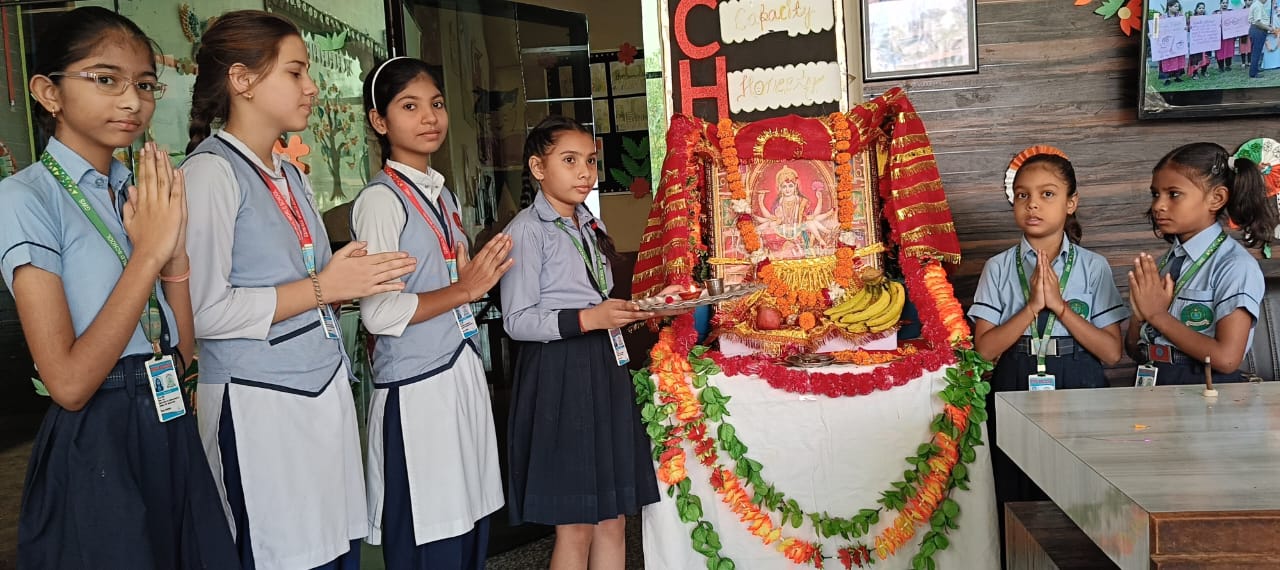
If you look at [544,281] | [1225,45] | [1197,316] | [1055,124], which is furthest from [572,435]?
[1225,45]

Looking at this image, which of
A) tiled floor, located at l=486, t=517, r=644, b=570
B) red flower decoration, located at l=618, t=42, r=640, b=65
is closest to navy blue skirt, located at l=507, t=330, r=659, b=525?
tiled floor, located at l=486, t=517, r=644, b=570

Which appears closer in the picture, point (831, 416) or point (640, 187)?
point (831, 416)

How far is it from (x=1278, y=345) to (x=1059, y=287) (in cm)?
75

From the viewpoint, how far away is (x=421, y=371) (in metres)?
2.43

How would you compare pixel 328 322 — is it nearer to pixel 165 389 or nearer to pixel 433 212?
pixel 165 389

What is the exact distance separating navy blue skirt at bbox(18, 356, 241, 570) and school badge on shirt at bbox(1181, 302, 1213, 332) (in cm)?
272

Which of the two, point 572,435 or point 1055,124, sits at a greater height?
point 1055,124

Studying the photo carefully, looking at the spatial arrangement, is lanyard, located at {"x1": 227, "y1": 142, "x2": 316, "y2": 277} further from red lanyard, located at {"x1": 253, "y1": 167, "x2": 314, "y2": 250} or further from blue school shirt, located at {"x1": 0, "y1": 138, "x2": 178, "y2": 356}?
blue school shirt, located at {"x1": 0, "y1": 138, "x2": 178, "y2": 356}

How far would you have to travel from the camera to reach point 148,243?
5.55ft

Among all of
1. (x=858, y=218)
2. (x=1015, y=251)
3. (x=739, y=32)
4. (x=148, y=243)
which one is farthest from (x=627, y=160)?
(x=148, y=243)

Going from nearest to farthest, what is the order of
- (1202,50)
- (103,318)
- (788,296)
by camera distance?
(103,318)
(788,296)
(1202,50)

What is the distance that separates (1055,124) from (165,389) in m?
3.51

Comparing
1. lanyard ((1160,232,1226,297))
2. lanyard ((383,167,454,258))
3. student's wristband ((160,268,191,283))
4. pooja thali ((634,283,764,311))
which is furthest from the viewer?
lanyard ((1160,232,1226,297))

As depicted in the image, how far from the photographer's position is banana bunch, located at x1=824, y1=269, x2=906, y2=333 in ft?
10.0
